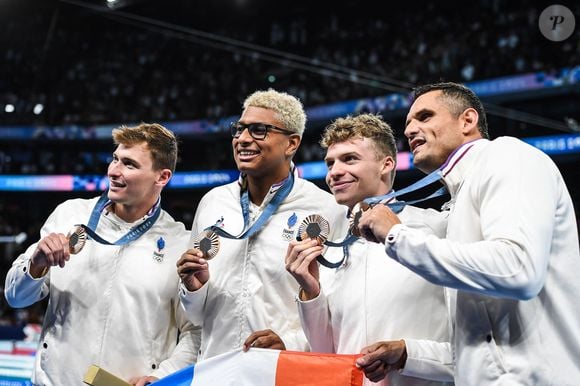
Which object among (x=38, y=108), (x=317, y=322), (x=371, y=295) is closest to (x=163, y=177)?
(x=317, y=322)

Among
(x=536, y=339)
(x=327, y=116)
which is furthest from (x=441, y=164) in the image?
(x=327, y=116)

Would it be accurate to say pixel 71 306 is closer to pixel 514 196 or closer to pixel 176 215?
pixel 514 196

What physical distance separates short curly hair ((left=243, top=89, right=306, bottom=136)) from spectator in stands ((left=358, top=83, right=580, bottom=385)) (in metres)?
1.31

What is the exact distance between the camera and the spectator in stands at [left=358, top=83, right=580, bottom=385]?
6.70ft

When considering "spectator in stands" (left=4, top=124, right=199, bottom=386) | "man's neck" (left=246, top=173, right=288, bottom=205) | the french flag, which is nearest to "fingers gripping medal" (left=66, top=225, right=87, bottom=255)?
"spectator in stands" (left=4, top=124, right=199, bottom=386)

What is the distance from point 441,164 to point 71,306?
6.42 feet

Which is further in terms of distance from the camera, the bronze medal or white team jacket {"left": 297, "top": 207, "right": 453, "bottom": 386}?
the bronze medal

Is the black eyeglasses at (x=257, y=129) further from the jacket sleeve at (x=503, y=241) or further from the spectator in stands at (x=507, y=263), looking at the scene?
the jacket sleeve at (x=503, y=241)

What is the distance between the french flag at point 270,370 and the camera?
269 centimetres

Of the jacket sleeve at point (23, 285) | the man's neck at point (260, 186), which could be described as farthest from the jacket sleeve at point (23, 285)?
the man's neck at point (260, 186)

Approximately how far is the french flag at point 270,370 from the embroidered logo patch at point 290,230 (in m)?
0.61

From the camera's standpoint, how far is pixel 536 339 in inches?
84.2

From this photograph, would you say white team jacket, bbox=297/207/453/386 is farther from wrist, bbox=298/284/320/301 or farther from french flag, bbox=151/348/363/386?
french flag, bbox=151/348/363/386

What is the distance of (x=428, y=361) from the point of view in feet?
8.35
